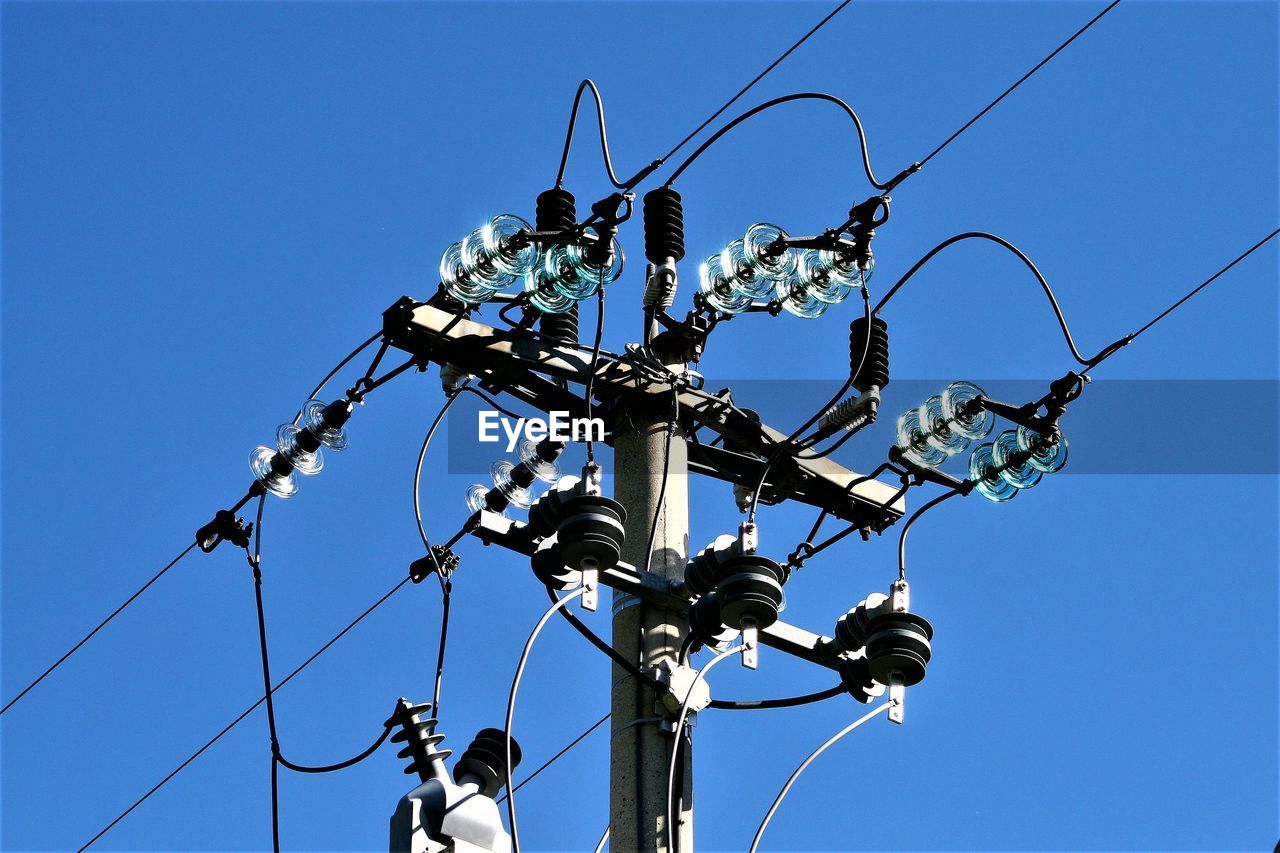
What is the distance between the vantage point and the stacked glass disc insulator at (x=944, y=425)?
31.9 feet

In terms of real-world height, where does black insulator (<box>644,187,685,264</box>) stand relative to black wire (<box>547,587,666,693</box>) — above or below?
above

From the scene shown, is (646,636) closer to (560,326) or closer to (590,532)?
(590,532)

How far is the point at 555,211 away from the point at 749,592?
192 cm

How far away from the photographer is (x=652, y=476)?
9.23 metres

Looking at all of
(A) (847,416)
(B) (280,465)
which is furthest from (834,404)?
(B) (280,465)

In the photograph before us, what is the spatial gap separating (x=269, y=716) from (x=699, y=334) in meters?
2.68

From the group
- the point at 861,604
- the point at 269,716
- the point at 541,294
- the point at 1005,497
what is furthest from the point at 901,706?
the point at 269,716

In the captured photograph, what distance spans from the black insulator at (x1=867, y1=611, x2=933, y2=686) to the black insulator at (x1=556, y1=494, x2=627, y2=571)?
119 cm

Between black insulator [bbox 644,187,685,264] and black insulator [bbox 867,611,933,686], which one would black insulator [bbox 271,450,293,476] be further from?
black insulator [bbox 867,611,933,686]

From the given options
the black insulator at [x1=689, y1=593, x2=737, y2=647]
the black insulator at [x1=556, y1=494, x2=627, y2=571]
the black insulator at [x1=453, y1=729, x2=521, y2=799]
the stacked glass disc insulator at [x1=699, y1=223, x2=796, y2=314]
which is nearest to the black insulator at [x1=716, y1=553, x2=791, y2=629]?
the black insulator at [x1=689, y1=593, x2=737, y2=647]

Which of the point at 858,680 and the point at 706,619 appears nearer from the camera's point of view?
the point at 706,619

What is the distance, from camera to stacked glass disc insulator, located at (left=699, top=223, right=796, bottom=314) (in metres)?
9.34

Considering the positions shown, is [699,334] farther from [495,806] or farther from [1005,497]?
[495,806]

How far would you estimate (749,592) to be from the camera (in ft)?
27.7
